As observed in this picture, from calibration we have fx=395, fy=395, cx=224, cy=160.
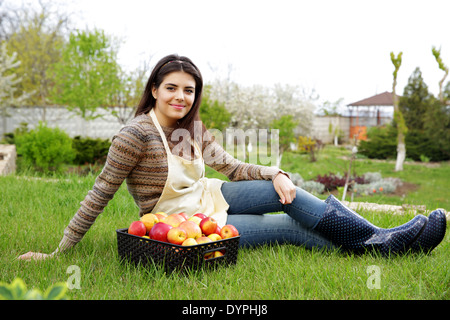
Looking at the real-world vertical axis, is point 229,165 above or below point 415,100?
below

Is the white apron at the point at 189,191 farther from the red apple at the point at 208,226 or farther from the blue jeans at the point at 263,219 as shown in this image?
the red apple at the point at 208,226

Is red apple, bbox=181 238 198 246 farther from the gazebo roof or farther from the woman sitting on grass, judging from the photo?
the gazebo roof

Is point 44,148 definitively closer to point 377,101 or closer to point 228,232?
point 228,232

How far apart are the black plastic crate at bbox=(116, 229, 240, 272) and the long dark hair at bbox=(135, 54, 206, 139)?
0.67 metres

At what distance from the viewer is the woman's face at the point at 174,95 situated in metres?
2.08

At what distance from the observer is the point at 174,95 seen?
2.08 meters

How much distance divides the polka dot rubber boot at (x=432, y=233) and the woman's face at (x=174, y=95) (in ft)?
4.57

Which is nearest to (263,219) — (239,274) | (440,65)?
(239,274)

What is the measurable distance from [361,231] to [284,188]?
0.47m

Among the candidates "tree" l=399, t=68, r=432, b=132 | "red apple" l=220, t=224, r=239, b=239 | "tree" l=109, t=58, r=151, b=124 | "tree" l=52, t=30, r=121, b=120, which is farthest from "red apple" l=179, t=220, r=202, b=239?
"tree" l=399, t=68, r=432, b=132

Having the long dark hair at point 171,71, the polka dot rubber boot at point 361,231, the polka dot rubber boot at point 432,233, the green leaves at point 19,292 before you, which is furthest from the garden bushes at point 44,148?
the green leaves at point 19,292

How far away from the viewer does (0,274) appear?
180 cm

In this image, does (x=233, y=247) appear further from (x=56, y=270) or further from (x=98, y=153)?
(x=98, y=153)
